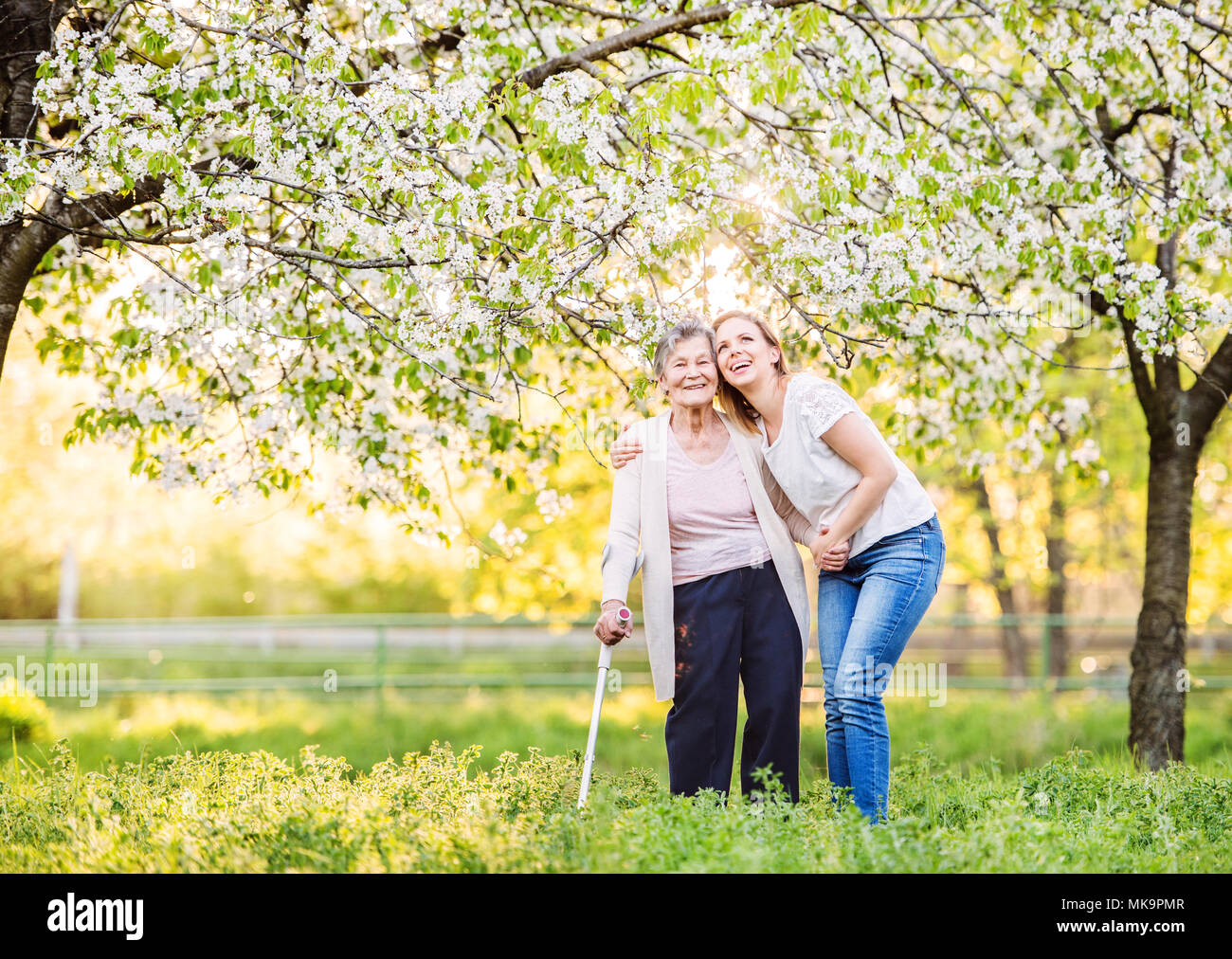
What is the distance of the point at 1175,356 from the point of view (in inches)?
271

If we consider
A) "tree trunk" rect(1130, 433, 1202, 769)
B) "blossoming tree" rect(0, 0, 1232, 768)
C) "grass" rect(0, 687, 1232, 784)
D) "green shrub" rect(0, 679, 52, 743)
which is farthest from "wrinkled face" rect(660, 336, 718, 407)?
"green shrub" rect(0, 679, 52, 743)

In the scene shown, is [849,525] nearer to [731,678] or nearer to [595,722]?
[731,678]

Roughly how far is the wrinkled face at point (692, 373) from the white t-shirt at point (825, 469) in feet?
0.99

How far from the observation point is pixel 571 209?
4648 millimetres

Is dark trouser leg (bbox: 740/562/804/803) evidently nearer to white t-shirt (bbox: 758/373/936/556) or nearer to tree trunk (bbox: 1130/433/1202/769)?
white t-shirt (bbox: 758/373/936/556)

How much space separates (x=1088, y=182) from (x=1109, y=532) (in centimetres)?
1096

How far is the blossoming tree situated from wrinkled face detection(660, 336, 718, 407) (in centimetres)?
50

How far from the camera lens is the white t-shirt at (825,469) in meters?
4.02

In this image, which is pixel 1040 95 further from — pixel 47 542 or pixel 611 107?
pixel 47 542

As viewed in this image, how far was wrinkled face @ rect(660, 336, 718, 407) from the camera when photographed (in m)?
4.18

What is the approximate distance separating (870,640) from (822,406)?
2.82 feet

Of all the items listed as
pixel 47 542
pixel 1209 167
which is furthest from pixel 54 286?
pixel 47 542

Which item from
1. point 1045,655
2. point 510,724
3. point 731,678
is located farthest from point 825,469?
point 1045,655

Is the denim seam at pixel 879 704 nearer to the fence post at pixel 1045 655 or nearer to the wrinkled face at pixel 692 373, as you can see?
the wrinkled face at pixel 692 373
